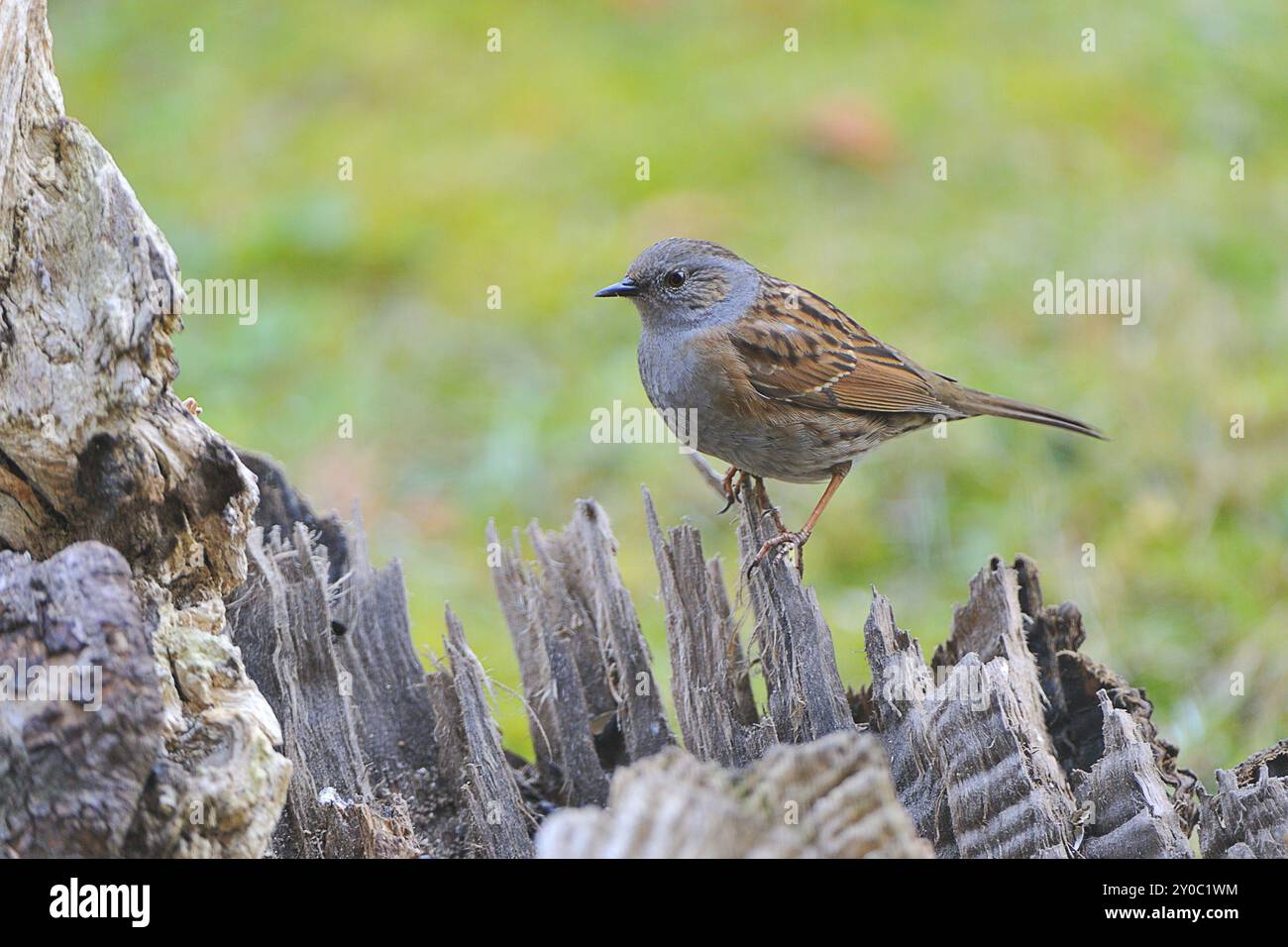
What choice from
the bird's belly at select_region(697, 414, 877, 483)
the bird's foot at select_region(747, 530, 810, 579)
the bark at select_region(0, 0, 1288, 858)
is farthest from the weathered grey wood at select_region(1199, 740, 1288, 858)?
the bird's belly at select_region(697, 414, 877, 483)

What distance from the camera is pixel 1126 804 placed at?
3154 millimetres

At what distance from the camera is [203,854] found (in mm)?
2611

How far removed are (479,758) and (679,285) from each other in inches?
84.9

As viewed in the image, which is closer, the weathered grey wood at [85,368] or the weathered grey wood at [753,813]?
the weathered grey wood at [753,813]

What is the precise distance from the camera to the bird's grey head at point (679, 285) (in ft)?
16.6

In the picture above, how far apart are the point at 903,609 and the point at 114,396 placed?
4.28 metres

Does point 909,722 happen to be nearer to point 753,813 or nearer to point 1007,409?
point 753,813

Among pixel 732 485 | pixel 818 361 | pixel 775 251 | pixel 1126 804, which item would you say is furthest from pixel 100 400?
pixel 775 251

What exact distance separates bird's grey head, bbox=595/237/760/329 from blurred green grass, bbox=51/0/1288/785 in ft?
5.49

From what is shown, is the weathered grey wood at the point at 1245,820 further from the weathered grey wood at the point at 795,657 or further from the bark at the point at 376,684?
the weathered grey wood at the point at 795,657

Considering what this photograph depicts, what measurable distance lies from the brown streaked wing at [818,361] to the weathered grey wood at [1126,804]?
2.01 meters

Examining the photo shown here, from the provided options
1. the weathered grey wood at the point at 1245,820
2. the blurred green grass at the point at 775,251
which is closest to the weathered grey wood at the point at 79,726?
the weathered grey wood at the point at 1245,820

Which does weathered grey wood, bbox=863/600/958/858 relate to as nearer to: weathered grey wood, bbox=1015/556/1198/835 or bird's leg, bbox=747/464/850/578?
weathered grey wood, bbox=1015/556/1198/835
